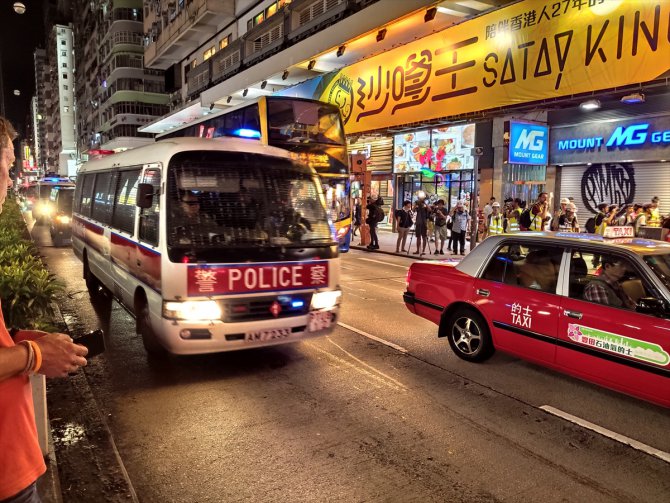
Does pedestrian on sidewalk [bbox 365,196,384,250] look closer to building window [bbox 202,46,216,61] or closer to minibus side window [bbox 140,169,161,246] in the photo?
minibus side window [bbox 140,169,161,246]

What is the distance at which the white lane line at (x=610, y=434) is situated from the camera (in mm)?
4070

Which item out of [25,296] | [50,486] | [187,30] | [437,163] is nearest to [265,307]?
[25,296]

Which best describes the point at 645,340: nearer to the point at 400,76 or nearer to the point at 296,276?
the point at 296,276

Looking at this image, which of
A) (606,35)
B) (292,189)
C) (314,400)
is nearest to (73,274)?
(292,189)

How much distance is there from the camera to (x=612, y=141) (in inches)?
650

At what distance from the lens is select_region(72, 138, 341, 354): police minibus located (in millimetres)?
5250

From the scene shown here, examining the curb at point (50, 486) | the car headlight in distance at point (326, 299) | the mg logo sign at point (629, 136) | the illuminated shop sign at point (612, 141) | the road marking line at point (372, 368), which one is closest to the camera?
the curb at point (50, 486)

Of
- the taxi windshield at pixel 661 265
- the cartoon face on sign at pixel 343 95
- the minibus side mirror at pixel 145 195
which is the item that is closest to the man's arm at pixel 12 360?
the minibus side mirror at pixel 145 195

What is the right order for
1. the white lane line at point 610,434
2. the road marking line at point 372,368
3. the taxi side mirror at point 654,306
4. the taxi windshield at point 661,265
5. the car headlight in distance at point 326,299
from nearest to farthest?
1. the white lane line at point 610,434
2. the taxi side mirror at point 654,306
3. the taxi windshield at point 661,265
4. the road marking line at point 372,368
5. the car headlight in distance at point 326,299

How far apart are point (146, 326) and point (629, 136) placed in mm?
15755

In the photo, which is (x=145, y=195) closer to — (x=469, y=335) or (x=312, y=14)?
(x=469, y=335)

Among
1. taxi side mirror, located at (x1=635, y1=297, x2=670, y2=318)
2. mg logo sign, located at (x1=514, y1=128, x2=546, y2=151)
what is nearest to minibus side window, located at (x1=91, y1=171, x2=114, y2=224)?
taxi side mirror, located at (x1=635, y1=297, x2=670, y2=318)

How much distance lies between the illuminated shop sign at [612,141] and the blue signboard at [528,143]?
1.18 ft

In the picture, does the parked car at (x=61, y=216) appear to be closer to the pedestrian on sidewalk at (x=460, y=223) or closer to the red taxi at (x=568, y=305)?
the pedestrian on sidewalk at (x=460, y=223)
